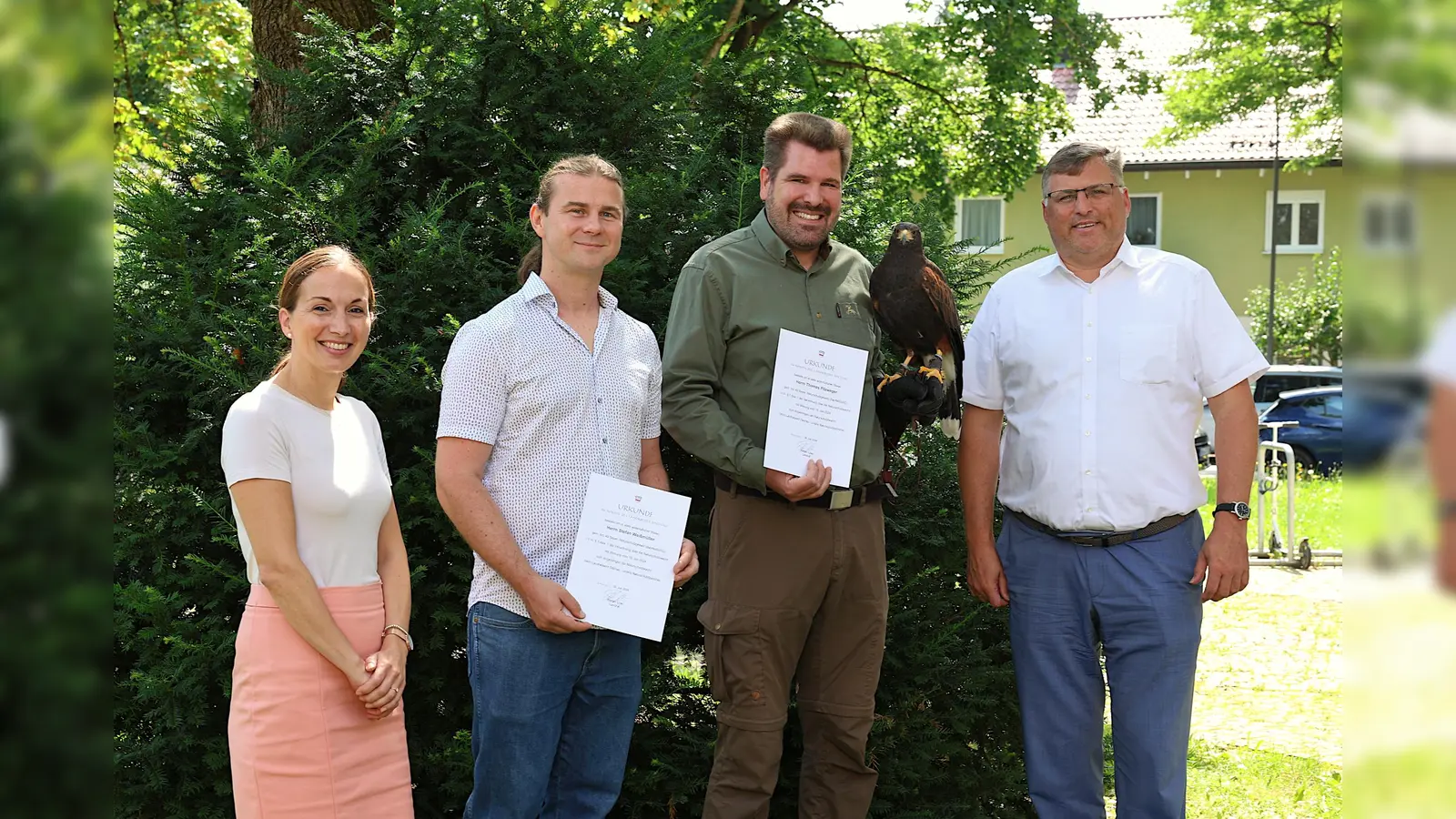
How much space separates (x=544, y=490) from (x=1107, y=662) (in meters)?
1.94

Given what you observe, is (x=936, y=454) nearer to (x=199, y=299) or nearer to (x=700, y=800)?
(x=700, y=800)

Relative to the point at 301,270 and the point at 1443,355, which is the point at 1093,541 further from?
the point at 1443,355

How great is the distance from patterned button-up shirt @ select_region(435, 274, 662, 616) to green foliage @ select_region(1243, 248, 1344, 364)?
94.8ft

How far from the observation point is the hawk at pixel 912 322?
3643 millimetres

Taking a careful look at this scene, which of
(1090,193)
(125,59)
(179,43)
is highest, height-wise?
(179,43)

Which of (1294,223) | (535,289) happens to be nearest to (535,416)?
(535,289)

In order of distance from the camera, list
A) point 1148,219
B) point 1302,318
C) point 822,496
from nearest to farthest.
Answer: point 822,496
point 1302,318
point 1148,219

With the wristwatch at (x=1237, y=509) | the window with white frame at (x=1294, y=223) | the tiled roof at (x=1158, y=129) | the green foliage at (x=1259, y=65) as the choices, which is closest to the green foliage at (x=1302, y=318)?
the window with white frame at (x=1294, y=223)

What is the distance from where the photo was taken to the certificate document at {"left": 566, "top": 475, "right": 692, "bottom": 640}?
3238 mm

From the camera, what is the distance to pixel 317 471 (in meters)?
2.91

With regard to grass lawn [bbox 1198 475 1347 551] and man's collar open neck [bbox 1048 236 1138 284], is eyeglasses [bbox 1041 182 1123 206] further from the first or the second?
grass lawn [bbox 1198 475 1347 551]

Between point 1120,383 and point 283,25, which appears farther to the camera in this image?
point 283,25

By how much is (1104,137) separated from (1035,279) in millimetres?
30807

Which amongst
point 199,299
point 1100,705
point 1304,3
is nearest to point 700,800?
point 1100,705
